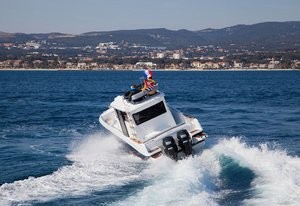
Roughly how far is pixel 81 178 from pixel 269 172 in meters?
6.91

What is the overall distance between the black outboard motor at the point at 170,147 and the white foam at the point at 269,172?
2709 millimetres

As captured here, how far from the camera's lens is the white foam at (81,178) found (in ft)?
55.4

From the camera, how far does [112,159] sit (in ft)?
74.4

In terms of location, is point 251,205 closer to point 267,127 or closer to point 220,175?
point 220,175

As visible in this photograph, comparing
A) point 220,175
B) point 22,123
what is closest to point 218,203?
point 220,175

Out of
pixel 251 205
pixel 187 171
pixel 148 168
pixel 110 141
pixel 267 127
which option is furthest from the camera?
pixel 267 127

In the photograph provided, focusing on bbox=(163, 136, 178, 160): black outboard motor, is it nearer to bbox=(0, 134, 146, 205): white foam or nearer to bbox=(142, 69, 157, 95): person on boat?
bbox=(0, 134, 146, 205): white foam

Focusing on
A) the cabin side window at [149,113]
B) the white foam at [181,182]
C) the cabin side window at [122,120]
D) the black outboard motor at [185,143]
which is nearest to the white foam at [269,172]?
the white foam at [181,182]

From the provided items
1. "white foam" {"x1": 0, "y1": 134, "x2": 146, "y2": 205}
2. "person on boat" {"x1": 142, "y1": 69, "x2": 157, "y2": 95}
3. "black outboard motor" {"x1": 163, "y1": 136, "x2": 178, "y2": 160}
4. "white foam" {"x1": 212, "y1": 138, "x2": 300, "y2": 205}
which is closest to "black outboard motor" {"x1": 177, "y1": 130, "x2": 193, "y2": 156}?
"black outboard motor" {"x1": 163, "y1": 136, "x2": 178, "y2": 160}

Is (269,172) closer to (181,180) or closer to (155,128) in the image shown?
(181,180)

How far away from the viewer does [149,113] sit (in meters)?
22.8

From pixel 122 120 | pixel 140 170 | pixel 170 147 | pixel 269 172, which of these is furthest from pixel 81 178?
pixel 269 172

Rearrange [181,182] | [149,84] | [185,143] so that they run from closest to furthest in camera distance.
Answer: [181,182], [185,143], [149,84]

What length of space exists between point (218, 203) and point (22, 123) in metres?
22.6
